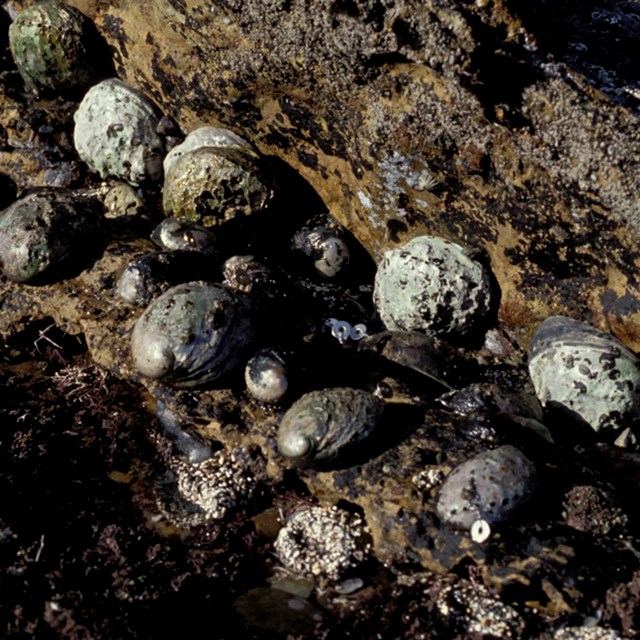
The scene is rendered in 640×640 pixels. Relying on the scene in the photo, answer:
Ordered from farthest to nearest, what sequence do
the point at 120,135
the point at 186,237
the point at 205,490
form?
the point at 120,135
the point at 186,237
the point at 205,490

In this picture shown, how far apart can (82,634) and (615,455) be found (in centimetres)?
273

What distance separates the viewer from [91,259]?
509 cm

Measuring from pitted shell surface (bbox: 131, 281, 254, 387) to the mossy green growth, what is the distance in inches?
92.2

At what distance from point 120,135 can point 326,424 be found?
279 centimetres

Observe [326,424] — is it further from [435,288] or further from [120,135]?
[120,135]

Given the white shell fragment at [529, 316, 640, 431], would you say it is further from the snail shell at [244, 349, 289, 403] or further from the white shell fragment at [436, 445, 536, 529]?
the snail shell at [244, 349, 289, 403]

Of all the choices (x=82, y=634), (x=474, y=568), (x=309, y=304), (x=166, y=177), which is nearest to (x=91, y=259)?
(x=166, y=177)

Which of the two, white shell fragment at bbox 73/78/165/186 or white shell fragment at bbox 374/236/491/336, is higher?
white shell fragment at bbox 374/236/491/336

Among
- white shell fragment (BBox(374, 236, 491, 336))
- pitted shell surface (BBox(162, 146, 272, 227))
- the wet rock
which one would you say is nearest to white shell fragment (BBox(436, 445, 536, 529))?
white shell fragment (BBox(374, 236, 491, 336))

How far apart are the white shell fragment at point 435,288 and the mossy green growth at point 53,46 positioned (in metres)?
2.67

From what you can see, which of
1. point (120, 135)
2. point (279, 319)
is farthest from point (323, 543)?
point (120, 135)

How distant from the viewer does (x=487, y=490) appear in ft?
12.1

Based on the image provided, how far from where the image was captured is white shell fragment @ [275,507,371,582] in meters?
3.71

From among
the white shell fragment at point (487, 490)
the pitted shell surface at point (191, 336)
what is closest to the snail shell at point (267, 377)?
the pitted shell surface at point (191, 336)
